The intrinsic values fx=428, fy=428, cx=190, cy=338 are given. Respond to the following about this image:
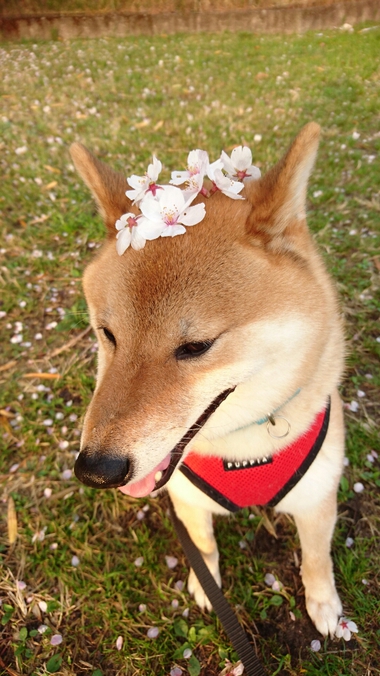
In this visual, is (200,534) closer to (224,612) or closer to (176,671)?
(224,612)

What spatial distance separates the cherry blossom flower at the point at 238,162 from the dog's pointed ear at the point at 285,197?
10cm

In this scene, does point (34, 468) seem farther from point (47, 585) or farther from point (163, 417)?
point (163, 417)

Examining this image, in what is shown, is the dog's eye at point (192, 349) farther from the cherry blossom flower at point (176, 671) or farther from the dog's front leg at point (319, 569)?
the cherry blossom flower at point (176, 671)

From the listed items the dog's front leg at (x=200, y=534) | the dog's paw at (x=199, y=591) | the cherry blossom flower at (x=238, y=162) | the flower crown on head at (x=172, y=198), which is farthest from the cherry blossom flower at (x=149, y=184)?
the dog's paw at (x=199, y=591)

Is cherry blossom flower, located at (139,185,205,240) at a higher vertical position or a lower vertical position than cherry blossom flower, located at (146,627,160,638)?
higher

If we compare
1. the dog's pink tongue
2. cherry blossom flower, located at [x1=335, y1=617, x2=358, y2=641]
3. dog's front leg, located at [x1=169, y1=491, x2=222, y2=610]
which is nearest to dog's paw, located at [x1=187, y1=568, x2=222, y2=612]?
dog's front leg, located at [x1=169, y1=491, x2=222, y2=610]

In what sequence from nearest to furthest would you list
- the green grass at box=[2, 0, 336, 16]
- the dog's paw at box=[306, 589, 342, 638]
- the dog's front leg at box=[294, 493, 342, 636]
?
the dog's front leg at box=[294, 493, 342, 636] < the dog's paw at box=[306, 589, 342, 638] < the green grass at box=[2, 0, 336, 16]

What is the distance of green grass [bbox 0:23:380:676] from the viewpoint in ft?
6.42

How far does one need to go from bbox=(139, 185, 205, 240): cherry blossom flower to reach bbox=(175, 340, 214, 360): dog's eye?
0.35 m

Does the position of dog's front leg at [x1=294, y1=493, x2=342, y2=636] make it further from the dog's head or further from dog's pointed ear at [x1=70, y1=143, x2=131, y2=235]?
dog's pointed ear at [x1=70, y1=143, x2=131, y2=235]

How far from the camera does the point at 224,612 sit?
5.75 ft

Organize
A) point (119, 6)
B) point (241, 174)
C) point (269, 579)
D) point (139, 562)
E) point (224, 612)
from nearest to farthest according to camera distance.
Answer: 1. point (241, 174)
2. point (224, 612)
3. point (269, 579)
4. point (139, 562)
5. point (119, 6)

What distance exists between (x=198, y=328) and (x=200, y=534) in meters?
1.11

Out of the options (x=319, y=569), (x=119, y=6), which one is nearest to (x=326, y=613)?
(x=319, y=569)
